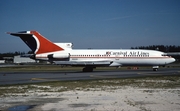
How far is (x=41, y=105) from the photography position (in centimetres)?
955

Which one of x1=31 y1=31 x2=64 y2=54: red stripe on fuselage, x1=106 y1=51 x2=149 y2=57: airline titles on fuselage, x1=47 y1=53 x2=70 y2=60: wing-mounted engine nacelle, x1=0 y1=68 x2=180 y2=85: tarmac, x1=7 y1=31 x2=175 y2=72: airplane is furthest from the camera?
x1=106 y1=51 x2=149 y2=57: airline titles on fuselage

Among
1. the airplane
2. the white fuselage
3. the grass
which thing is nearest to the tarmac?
the grass

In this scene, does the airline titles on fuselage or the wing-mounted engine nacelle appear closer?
the wing-mounted engine nacelle

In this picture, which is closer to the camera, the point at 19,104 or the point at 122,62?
the point at 19,104

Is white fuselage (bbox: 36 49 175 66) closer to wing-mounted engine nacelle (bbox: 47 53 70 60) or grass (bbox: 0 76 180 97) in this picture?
wing-mounted engine nacelle (bbox: 47 53 70 60)

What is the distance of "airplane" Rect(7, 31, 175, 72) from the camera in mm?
37531

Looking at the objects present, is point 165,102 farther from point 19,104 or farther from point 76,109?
point 19,104

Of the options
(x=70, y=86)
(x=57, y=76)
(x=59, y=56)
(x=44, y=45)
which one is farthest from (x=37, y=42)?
(x=70, y=86)

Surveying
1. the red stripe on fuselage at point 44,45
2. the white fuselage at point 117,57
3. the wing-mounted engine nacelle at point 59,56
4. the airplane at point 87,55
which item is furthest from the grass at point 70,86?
the red stripe on fuselage at point 44,45

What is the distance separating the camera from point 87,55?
1522 inches

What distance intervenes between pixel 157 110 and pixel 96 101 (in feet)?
9.71

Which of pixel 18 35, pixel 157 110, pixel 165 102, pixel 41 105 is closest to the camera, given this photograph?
pixel 157 110

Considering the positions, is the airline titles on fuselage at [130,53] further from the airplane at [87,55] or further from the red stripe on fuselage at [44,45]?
the red stripe on fuselage at [44,45]

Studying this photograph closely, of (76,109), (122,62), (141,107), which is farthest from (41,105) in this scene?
(122,62)
